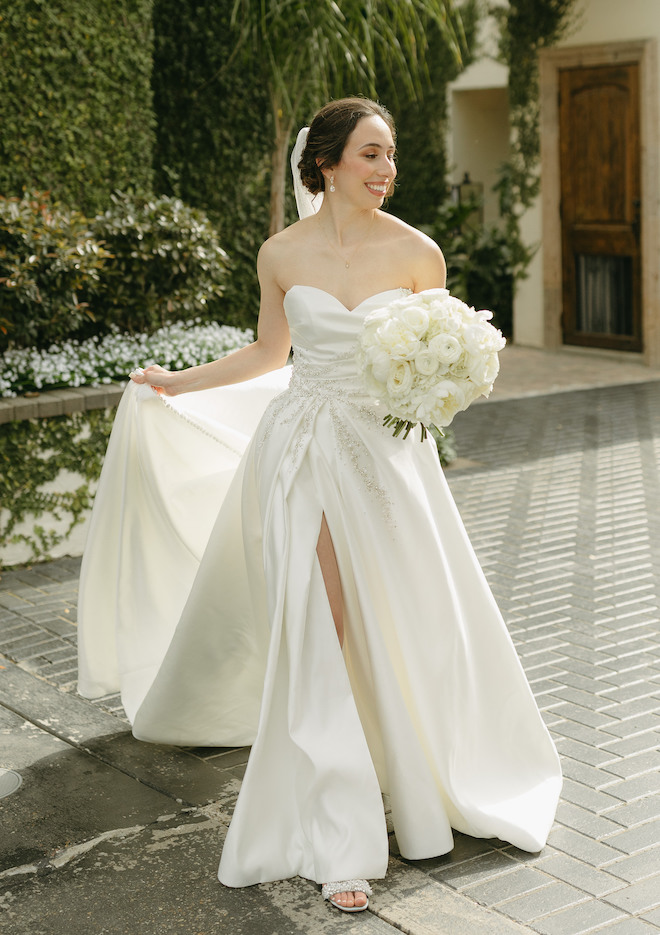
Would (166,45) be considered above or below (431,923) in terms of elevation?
above

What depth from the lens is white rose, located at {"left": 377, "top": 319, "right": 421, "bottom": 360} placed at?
321cm

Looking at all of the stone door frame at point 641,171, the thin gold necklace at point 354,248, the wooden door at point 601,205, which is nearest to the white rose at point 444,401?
the thin gold necklace at point 354,248

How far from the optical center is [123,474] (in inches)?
168

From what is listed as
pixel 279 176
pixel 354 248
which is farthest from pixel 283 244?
pixel 279 176

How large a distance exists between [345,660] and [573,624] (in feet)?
6.75

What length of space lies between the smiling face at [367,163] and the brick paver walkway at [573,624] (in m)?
1.95

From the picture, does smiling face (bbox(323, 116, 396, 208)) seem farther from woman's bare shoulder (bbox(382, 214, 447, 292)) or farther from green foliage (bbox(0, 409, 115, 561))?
green foliage (bbox(0, 409, 115, 561))

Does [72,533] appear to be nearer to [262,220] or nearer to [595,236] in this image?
[262,220]

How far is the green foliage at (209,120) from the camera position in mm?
10344

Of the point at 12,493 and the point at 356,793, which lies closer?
the point at 356,793

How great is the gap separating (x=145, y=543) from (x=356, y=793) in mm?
1425

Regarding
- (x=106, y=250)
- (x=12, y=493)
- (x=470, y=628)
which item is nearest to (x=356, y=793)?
(x=470, y=628)

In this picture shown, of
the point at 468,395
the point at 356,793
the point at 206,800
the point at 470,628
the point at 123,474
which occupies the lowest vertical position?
the point at 206,800

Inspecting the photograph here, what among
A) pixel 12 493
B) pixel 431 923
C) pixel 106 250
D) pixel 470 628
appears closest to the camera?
pixel 431 923
